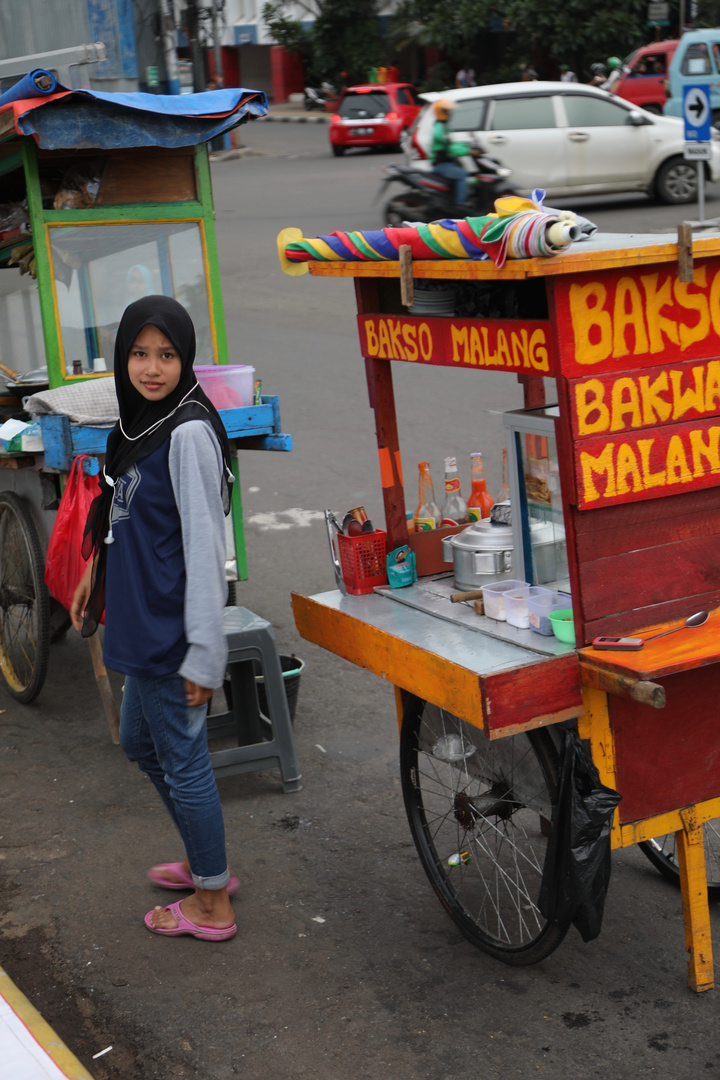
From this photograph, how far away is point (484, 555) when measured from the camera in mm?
3250

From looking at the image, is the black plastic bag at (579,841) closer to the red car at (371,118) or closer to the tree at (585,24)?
the red car at (371,118)

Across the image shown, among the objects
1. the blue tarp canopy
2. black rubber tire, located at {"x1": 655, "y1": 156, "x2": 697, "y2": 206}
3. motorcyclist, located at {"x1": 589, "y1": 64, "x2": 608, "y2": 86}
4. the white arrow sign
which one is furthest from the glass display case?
motorcyclist, located at {"x1": 589, "y1": 64, "x2": 608, "y2": 86}

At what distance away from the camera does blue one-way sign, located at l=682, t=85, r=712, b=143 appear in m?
10.6

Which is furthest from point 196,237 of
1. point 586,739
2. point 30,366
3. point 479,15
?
point 479,15

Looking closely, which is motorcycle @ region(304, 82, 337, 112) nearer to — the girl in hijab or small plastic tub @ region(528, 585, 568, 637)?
the girl in hijab

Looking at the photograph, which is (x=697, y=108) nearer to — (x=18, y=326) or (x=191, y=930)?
(x=18, y=326)

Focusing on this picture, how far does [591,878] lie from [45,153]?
3.42 metres

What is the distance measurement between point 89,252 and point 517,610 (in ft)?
8.78

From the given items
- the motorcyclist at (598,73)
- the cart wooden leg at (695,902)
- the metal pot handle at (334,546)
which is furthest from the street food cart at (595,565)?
the motorcyclist at (598,73)

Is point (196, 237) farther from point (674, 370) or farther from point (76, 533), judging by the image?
point (674, 370)

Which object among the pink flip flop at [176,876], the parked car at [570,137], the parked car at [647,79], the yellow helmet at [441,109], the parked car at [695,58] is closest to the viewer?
the pink flip flop at [176,876]

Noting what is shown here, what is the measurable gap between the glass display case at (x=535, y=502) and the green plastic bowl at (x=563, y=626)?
254 millimetres

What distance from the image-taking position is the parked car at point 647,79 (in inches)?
876

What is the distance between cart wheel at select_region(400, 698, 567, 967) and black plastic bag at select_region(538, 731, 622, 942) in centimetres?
8
